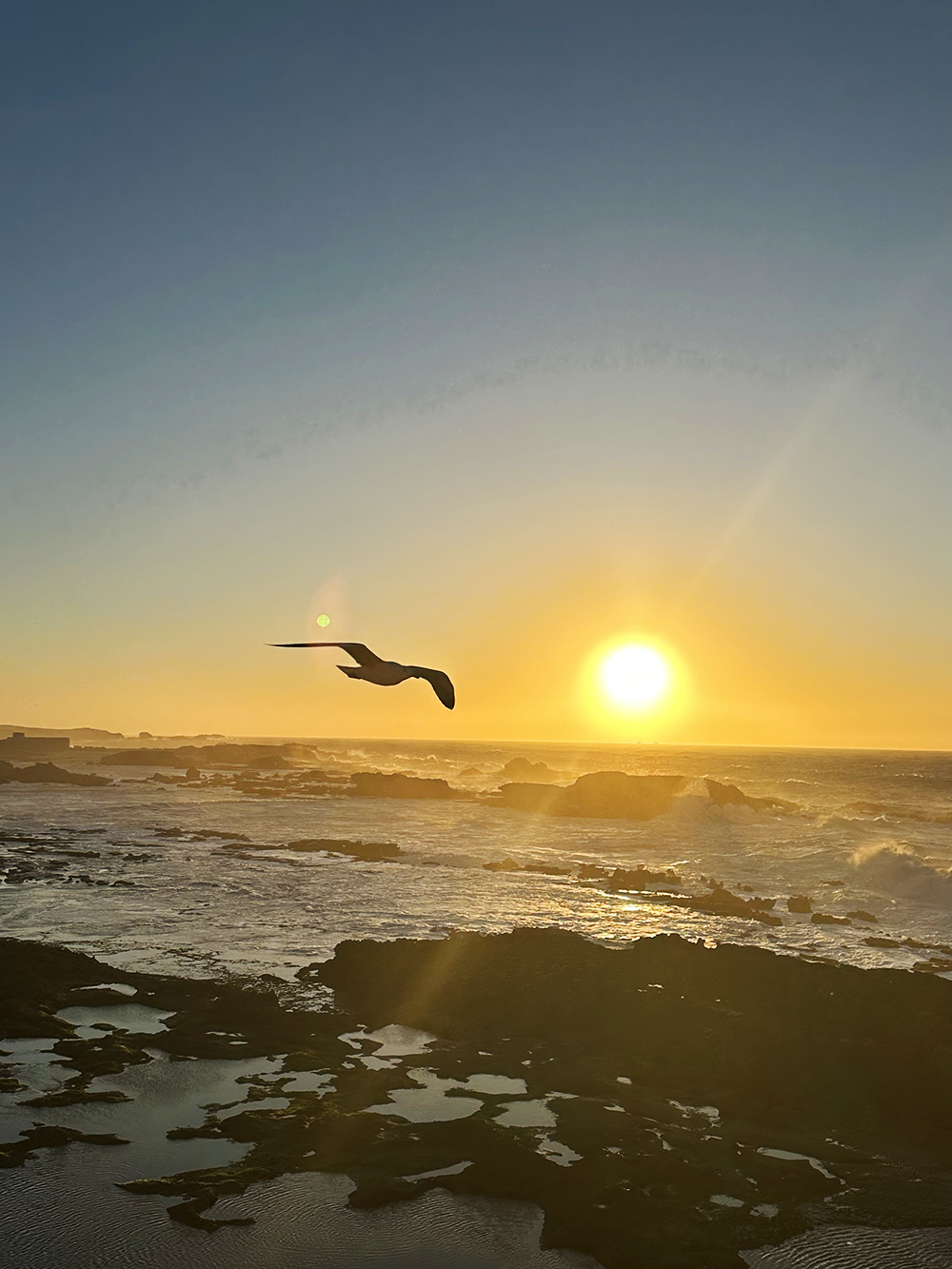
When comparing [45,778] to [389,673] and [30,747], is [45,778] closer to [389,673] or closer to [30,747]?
[30,747]

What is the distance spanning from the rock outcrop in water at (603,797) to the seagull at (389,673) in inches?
2074

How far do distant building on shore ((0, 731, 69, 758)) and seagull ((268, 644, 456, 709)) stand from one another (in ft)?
427

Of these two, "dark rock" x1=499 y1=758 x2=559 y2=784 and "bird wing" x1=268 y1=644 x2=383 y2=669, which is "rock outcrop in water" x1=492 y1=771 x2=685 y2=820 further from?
"bird wing" x1=268 y1=644 x2=383 y2=669

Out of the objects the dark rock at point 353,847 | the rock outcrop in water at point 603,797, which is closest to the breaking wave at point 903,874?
the dark rock at point 353,847

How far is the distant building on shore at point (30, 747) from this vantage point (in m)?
133

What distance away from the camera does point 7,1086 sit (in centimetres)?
1234

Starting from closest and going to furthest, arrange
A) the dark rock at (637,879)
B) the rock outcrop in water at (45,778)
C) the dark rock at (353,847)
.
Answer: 1. the dark rock at (637,879)
2. the dark rock at (353,847)
3. the rock outcrop in water at (45,778)

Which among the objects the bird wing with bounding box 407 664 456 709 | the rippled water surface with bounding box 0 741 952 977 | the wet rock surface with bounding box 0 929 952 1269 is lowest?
the rippled water surface with bounding box 0 741 952 977

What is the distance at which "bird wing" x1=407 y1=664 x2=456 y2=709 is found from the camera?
948 centimetres

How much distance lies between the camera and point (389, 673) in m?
9.29

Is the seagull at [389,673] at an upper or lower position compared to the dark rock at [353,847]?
upper

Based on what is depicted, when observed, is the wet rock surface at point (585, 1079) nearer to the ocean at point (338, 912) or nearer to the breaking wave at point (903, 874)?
the ocean at point (338, 912)

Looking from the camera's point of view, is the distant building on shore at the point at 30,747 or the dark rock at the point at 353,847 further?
the distant building on shore at the point at 30,747

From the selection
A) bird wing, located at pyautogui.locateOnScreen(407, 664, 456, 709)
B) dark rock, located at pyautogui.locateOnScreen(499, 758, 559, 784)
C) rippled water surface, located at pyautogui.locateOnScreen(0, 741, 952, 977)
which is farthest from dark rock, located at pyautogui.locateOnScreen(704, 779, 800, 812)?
bird wing, located at pyautogui.locateOnScreen(407, 664, 456, 709)
